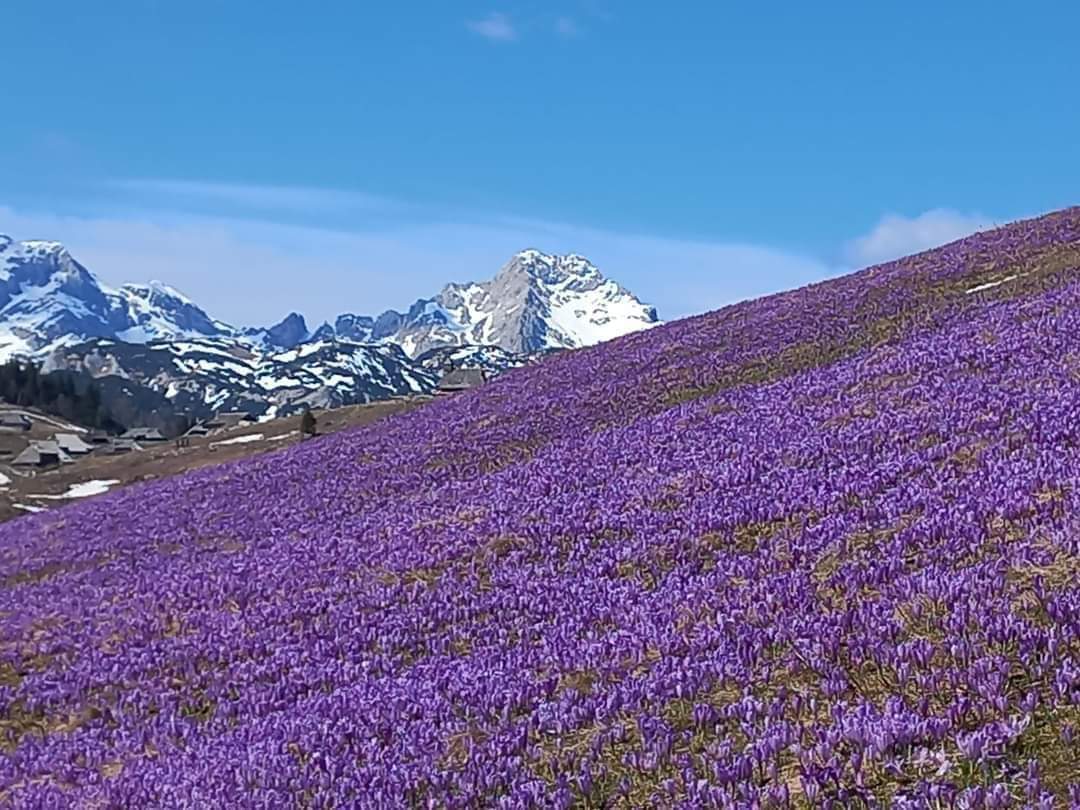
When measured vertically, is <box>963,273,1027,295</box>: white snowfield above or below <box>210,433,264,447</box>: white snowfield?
above

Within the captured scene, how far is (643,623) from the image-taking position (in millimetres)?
9734

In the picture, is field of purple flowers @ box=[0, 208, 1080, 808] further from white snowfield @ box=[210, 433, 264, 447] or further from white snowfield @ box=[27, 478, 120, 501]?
white snowfield @ box=[210, 433, 264, 447]

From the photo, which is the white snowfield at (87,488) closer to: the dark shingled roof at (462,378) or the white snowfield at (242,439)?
the white snowfield at (242,439)

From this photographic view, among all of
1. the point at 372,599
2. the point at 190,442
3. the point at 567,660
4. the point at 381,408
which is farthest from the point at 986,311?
the point at 190,442

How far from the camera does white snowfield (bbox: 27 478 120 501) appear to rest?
7312 centimetres

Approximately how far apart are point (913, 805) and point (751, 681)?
2.37 metres

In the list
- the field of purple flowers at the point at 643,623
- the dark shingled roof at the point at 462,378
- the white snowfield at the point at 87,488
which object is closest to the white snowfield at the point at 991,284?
the field of purple flowers at the point at 643,623

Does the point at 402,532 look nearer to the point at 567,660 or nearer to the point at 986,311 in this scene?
the point at 567,660

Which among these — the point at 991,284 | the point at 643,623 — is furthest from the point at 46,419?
the point at 643,623

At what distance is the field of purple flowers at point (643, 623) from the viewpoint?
676 centimetres

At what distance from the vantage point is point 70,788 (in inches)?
365

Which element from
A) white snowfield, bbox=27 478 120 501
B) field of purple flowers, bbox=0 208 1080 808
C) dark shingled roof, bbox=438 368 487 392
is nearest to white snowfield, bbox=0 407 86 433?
dark shingled roof, bbox=438 368 487 392

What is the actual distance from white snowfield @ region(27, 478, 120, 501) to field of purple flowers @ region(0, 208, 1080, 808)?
53.1 meters

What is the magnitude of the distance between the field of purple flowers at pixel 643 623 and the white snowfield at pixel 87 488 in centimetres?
5312
